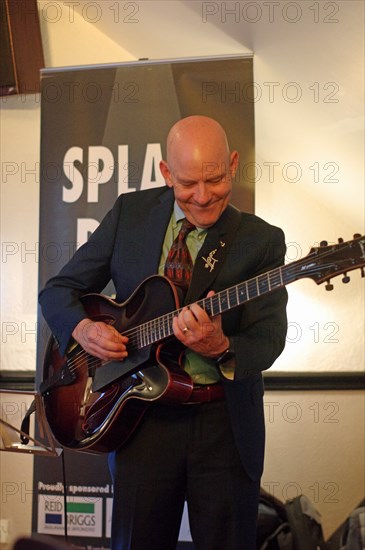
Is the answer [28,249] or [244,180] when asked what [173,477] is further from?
[28,249]

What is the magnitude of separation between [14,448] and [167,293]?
669mm

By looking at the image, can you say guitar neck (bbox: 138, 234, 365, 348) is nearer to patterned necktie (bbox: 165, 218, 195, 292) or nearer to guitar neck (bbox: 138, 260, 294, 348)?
guitar neck (bbox: 138, 260, 294, 348)

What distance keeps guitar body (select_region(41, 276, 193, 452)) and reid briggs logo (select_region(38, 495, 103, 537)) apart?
3.10 feet

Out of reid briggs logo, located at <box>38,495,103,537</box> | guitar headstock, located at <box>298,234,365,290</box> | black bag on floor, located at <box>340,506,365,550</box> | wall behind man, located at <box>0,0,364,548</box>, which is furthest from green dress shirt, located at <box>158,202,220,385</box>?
reid briggs logo, located at <box>38,495,103,537</box>

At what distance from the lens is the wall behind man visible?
2.51 metres

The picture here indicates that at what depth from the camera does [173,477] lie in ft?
5.52

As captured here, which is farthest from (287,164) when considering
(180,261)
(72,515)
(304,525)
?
(72,515)

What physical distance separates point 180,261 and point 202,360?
0.91 feet

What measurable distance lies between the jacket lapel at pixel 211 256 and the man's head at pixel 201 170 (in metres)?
0.03

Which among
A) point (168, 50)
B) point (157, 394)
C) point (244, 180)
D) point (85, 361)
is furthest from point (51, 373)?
point (168, 50)

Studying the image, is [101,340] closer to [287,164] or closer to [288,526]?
[288,526]

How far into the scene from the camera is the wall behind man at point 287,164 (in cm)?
251

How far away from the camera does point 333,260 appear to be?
1.49m

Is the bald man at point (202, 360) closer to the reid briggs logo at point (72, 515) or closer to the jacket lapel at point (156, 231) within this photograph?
the jacket lapel at point (156, 231)
